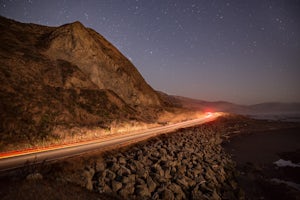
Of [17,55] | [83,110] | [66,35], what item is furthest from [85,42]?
[83,110]

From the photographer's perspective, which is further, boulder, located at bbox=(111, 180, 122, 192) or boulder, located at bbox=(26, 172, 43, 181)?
boulder, located at bbox=(111, 180, 122, 192)

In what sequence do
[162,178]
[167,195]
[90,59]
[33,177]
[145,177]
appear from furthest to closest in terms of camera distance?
[90,59]
[162,178]
[145,177]
[167,195]
[33,177]

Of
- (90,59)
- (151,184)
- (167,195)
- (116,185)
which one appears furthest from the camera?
(90,59)

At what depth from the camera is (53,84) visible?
2836 cm

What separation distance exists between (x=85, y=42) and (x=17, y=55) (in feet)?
66.4

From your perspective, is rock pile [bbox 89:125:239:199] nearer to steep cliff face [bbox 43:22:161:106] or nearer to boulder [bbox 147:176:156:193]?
boulder [bbox 147:176:156:193]

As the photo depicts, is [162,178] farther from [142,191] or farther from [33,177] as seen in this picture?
[33,177]

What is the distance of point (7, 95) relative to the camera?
65.3 feet

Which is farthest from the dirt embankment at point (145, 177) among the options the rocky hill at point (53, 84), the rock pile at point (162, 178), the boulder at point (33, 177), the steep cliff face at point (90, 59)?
the steep cliff face at point (90, 59)

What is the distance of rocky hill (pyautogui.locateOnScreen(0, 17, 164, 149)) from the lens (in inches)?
758

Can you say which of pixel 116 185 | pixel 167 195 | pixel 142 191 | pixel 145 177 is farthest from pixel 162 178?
pixel 116 185

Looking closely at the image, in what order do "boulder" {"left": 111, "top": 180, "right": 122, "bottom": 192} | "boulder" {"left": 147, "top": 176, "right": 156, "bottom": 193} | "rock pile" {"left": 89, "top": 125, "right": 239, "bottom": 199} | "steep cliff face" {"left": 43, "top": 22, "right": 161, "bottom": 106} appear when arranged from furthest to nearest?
"steep cliff face" {"left": 43, "top": 22, "right": 161, "bottom": 106} → "boulder" {"left": 147, "top": 176, "right": 156, "bottom": 193} → "rock pile" {"left": 89, "top": 125, "right": 239, "bottom": 199} → "boulder" {"left": 111, "top": 180, "right": 122, "bottom": 192}

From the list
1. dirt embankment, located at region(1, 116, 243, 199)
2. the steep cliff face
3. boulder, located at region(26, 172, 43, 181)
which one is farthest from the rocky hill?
boulder, located at region(26, 172, 43, 181)

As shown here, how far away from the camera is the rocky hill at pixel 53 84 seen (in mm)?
19266
